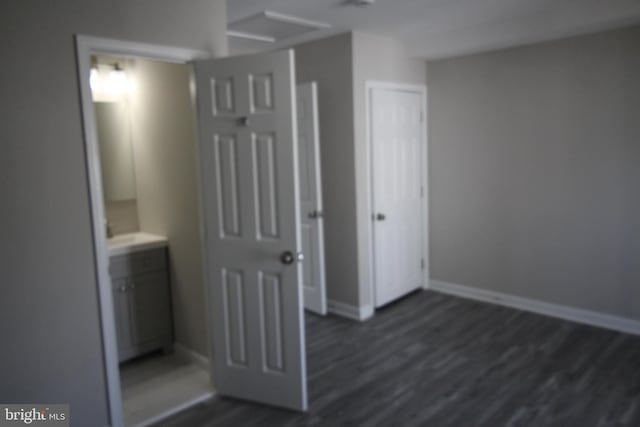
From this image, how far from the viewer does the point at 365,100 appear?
13.7ft

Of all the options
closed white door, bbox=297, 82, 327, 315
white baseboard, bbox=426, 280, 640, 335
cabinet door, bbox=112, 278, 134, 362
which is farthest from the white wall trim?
white baseboard, bbox=426, 280, 640, 335

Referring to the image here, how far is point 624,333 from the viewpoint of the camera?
12.5 ft

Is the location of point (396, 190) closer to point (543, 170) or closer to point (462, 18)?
point (543, 170)

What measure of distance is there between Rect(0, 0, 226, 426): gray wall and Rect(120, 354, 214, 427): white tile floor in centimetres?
36

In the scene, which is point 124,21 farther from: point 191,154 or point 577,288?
point 577,288

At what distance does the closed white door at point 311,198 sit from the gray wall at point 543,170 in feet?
4.66

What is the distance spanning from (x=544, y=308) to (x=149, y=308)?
3.34 m

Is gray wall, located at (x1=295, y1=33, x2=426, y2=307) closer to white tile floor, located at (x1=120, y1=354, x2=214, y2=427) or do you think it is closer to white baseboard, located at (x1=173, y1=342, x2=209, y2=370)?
white baseboard, located at (x1=173, y1=342, x2=209, y2=370)

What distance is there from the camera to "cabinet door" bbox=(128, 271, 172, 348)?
3.49 m

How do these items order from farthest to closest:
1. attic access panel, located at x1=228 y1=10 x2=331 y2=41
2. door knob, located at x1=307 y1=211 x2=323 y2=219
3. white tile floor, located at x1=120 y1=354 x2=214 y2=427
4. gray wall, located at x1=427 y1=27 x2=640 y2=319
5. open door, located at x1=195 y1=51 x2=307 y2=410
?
door knob, located at x1=307 y1=211 x2=323 y2=219, gray wall, located at x1=427 y1=27 x2=640 y2=319, attic access panel, located at x1=228 y1=10 x2=331 y2=41, white tile floor, located at x1=120 y1=354 x2=214 y2=427, open door, located at x1=195 y1=51 x2=307 y2=410

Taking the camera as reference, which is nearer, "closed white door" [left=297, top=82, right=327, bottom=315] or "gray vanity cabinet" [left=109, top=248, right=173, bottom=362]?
"gray vanity cabinet" [left=109, top=248, right=173, bottom=362]

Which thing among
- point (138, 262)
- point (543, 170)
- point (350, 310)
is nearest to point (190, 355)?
point (138, 262)

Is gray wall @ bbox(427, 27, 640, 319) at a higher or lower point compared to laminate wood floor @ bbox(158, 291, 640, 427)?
higher

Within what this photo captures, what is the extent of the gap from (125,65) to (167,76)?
0.57 metres
